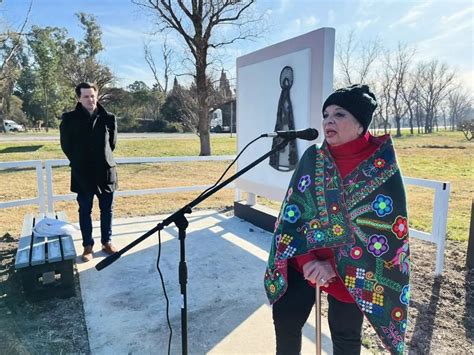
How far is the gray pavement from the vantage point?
2.46 metres

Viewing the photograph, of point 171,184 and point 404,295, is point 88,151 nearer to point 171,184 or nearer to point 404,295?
point 404,295

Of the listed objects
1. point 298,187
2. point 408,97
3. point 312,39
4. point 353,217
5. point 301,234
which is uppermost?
point 408,97

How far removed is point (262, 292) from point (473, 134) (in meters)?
31.8

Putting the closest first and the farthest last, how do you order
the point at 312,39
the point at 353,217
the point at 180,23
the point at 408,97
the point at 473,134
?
the point at 353,217, the point at 312,39, the point at 180,23, the point at 473,134, the point at 408,97

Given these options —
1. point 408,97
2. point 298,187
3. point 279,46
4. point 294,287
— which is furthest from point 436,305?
point 408,97

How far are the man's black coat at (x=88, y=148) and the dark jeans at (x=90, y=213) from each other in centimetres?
10

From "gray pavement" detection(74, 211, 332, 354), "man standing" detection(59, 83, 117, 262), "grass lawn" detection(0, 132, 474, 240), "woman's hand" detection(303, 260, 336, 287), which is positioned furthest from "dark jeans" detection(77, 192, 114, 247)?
"woman's hand" detection(303, 260, 336, 287)

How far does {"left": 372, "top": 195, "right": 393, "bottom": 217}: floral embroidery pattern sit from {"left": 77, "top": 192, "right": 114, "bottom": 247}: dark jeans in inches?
117

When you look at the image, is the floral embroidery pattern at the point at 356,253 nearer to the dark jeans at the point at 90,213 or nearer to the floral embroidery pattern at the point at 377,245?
the floral embroidery pattern at the point at 377,245

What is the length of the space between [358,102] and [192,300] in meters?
2.21

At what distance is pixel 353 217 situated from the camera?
154 centimetres

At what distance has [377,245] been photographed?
1.51 m

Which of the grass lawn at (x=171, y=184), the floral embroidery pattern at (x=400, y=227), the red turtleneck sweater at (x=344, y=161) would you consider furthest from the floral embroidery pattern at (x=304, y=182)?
the grass lawn at (x=171, y=184)

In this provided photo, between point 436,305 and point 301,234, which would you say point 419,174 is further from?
point 301,234
